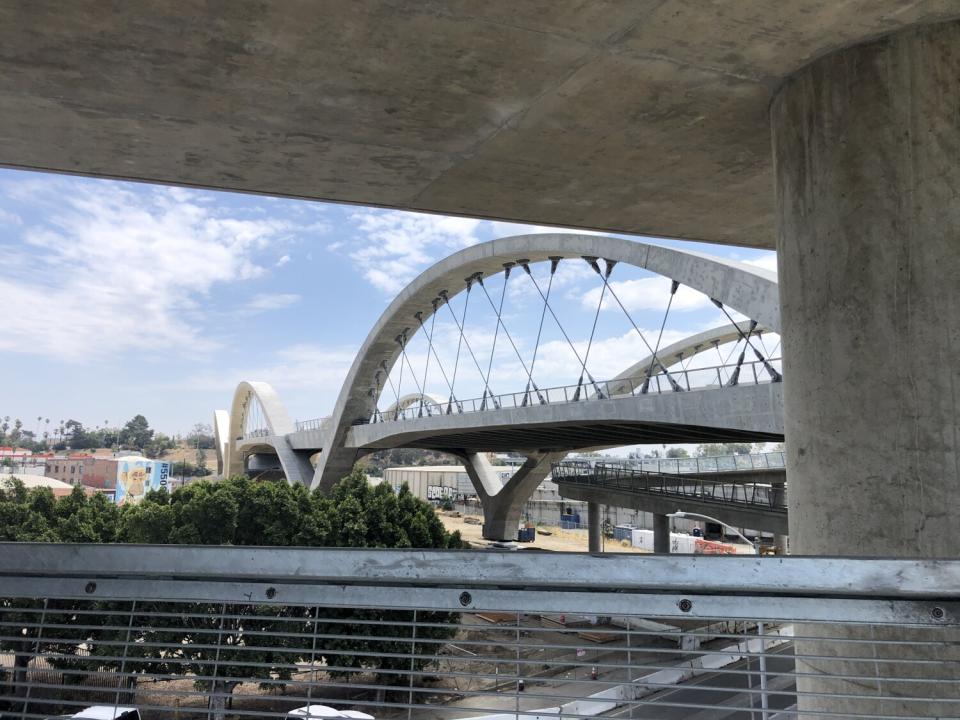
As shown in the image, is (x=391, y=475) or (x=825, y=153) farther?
(x=391, y=475)

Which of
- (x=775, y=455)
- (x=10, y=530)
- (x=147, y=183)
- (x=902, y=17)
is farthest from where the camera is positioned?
(x=775, y=455)

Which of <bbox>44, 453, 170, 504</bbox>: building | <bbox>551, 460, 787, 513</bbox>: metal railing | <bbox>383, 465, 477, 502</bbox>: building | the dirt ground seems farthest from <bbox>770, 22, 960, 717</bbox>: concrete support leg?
<bbox>383, 465, 477, 502</bbox>: building

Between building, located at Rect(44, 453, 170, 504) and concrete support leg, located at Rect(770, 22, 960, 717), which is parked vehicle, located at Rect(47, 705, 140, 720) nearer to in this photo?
concrete support leg, located at Rect(770, 22, 960, 717)

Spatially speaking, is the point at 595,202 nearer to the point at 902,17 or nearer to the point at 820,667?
the point at 902,17

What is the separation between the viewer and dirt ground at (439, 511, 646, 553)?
64.0 m

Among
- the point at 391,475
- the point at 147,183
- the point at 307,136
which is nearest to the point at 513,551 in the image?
the point at 307,136

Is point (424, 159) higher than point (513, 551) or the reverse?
higher

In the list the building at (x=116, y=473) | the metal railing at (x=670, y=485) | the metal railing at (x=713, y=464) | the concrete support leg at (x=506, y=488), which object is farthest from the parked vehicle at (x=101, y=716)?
the building at (x=116, y=473)

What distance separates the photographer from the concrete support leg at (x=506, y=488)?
179 feet

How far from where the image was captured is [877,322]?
4383mm

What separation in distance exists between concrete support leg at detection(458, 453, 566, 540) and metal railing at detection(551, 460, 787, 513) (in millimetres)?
1887

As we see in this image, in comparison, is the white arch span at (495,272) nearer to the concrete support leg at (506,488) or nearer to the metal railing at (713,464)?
the concrete support leg at (506,488)

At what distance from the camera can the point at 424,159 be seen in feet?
21.8

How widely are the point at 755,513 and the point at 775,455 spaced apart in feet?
28.6
